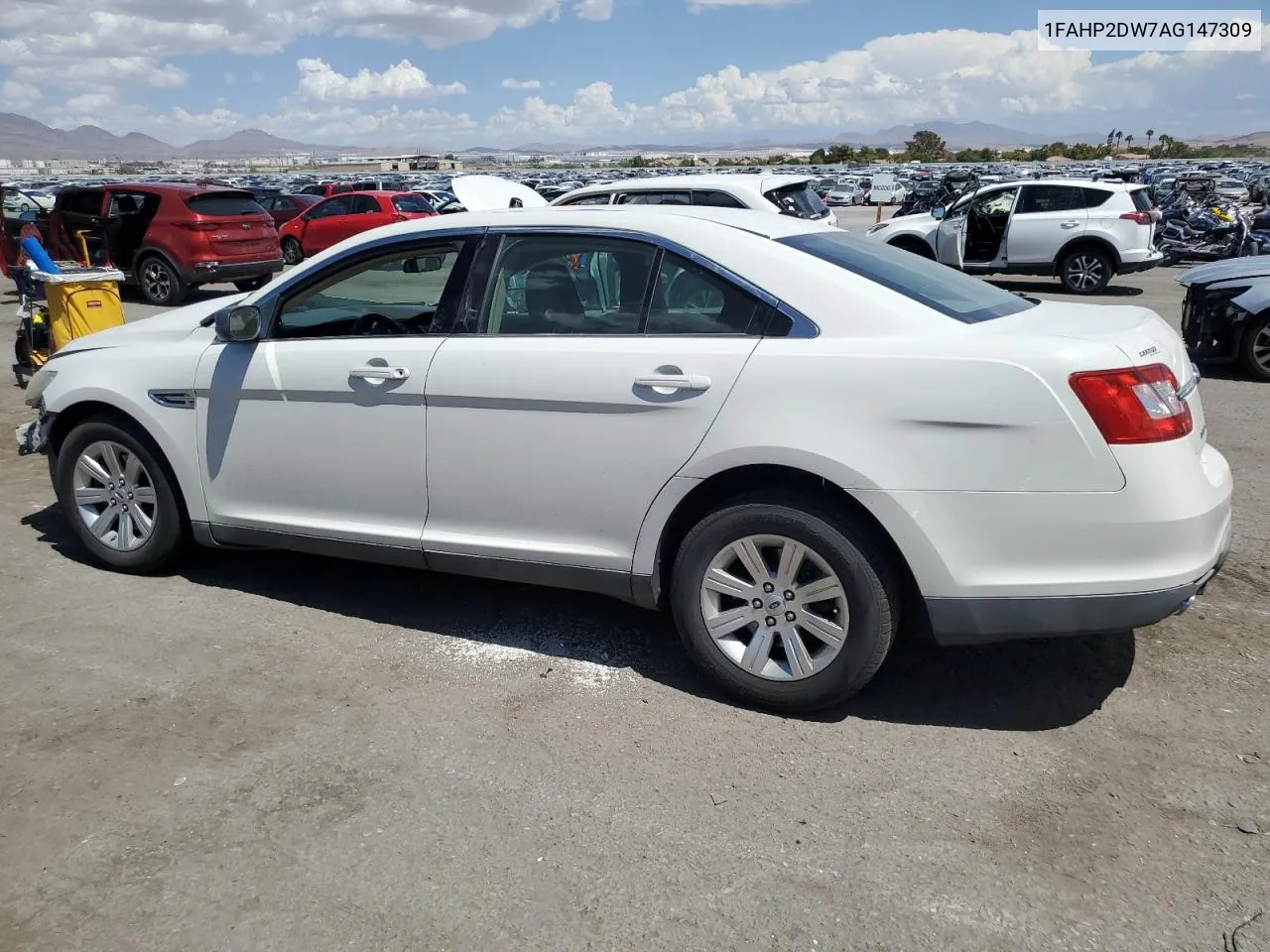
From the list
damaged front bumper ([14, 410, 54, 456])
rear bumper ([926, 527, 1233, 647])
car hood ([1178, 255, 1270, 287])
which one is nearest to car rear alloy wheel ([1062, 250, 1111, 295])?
car hood ([1178, 255, 1270, 287])

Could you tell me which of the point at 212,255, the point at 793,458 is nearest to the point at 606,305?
the point at 793,458

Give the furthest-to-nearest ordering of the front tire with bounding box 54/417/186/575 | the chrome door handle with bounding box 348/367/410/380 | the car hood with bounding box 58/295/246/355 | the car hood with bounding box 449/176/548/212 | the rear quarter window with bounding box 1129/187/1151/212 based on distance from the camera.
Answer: the rear quarter window with bounding box 1129/187/1151/212, the car hood with bounding box 449/176/548/212, the car hood with bounding box 58/295/246/355, the front tire with bounding box 54/417/186/575, the chrome door handle with bounding box 348/367/410/380

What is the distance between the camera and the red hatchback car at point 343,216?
71.4ft

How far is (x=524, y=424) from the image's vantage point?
3766 mm

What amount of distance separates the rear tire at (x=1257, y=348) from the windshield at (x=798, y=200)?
4382mm

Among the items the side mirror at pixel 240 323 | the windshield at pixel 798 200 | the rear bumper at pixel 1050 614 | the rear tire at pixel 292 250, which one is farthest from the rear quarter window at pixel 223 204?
the rear bumper at pixel 1050 614

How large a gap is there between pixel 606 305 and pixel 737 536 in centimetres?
99

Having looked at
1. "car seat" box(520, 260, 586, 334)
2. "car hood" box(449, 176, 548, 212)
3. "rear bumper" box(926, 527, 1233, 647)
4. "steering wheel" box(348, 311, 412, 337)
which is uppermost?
"car hood" box(449, 176, 548, 212)

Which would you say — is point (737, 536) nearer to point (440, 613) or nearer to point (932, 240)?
point (440, 613)

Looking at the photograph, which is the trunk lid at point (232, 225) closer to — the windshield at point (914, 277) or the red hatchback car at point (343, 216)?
the red hatchback car at point (343, 216)

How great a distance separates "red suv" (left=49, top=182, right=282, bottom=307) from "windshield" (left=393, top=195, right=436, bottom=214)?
19.4 feet

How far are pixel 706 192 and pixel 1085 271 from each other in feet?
25.3

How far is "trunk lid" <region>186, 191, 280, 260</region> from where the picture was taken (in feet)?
51.1

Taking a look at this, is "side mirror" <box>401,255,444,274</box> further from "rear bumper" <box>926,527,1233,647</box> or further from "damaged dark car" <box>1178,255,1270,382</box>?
"damaged dark car" <box>1178,255,1270,382</box>
